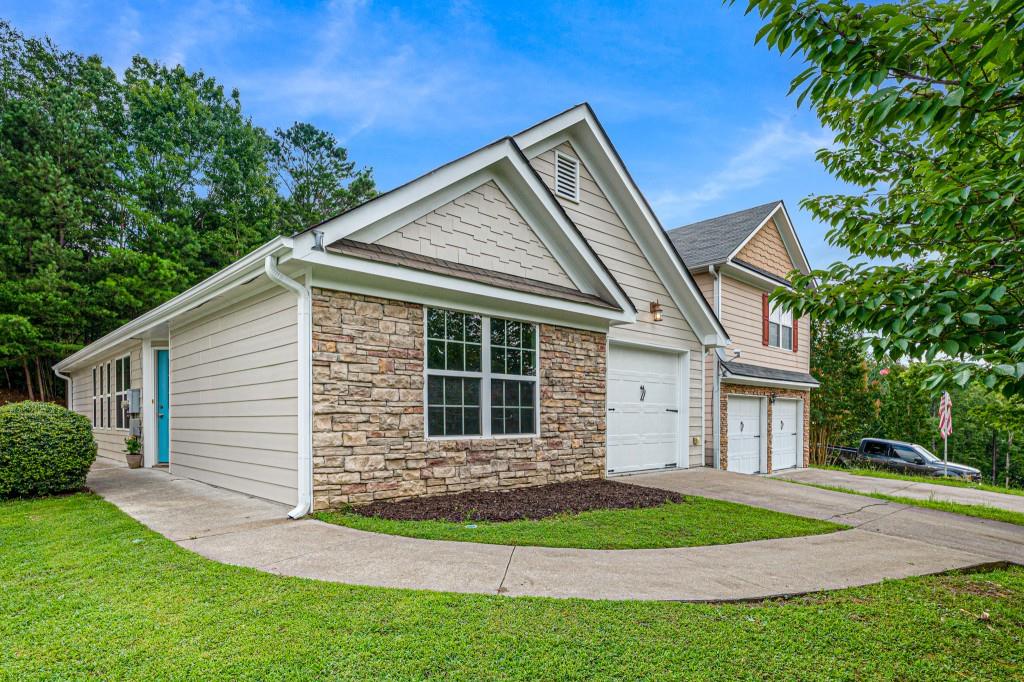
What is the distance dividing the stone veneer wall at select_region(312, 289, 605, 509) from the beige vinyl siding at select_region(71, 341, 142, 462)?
210 inches

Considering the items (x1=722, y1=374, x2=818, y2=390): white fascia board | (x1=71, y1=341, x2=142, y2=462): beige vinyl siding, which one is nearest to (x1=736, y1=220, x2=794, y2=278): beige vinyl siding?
(x1=722, y1=374, x2=818, y2=390): white fascia board

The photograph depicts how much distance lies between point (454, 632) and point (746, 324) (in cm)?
1221

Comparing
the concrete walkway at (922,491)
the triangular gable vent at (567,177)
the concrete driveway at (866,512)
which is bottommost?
the concrete walkway at (922,491)

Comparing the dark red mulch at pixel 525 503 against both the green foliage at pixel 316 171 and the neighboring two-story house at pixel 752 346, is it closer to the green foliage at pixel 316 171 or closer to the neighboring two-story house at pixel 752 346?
the neighboring two-story house at pixel 752 346

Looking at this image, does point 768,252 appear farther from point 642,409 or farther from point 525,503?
point 525,503

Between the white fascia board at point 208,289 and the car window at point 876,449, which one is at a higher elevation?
the white fascia board at point 208,289

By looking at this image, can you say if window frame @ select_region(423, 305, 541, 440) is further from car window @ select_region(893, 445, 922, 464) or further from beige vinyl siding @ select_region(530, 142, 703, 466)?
car window @ select_region(893, 445, 922, 464)

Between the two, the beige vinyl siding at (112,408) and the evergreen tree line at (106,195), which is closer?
the beige vinyl siding at (112,408)

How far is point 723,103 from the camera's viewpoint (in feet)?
44.8

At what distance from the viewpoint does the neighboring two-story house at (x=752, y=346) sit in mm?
12180

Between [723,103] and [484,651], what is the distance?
46.1 ft

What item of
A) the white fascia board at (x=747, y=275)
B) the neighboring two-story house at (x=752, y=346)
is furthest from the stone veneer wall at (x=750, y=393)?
the white fascia board at (x=747, y=275)

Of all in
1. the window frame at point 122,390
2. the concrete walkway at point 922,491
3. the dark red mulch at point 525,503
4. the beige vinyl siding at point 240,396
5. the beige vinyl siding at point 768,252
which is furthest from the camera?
the beige vinyl siding at point 768,252

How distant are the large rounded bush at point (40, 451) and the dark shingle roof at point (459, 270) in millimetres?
5102
